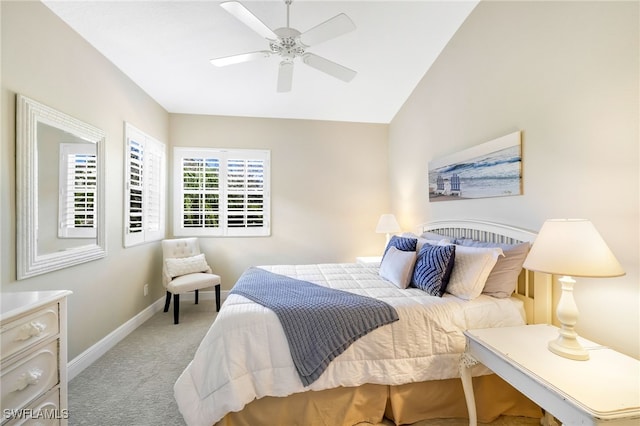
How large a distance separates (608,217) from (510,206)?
64 centimetres

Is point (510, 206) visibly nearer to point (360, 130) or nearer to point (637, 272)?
point (637, 272)

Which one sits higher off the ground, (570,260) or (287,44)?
(287,44)

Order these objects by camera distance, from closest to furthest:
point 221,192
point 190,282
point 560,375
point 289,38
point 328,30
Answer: point 560,375 → point 328,30 → point 289,38 → point 190,282 → point 221,192

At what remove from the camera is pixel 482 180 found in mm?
2395

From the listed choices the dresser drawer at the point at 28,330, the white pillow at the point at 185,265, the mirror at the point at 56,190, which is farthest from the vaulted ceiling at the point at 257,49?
the dresser drawer at the point at 28,330

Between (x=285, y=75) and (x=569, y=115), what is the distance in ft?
6.83

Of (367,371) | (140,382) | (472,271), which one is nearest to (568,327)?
(472,271)

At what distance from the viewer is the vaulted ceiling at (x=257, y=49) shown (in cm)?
225

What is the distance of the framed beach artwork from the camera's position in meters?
2.09

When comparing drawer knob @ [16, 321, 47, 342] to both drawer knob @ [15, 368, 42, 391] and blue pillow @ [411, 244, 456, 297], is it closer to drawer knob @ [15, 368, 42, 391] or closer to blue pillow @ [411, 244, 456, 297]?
drawer knob @ [15, 368, 42, 391]

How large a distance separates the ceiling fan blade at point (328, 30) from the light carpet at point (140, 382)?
2512 millimetres

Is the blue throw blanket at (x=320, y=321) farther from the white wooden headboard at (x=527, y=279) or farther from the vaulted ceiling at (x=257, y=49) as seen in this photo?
the vaulted ceiling at (x=257, y=49)

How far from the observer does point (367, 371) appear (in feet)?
5.27

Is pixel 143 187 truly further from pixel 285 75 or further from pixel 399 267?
pixel 399 267
